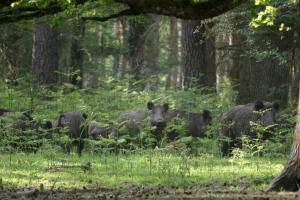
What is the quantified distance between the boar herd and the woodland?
0.11 ft

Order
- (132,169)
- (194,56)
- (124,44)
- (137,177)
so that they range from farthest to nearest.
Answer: (124,44) → (194,56) → (132,169) → (137,177)

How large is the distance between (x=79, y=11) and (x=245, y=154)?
5.59 metres

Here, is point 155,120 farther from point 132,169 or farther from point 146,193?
point 146,193

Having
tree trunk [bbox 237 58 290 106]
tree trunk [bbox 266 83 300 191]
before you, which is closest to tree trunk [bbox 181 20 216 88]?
tree trunk [bbox 237 58 290 106]

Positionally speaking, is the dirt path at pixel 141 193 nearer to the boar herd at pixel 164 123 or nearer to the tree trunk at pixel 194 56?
the boar herd at pixel 164 123

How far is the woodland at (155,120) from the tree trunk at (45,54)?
48mm

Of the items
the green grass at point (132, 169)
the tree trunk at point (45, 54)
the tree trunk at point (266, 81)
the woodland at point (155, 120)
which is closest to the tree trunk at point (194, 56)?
the woodland at point (155, 120)

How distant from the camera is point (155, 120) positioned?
20.0m

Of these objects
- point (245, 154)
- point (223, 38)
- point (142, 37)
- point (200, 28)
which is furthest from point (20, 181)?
point (223, 38)

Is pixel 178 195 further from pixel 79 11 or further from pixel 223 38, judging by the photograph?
pixel 223 38

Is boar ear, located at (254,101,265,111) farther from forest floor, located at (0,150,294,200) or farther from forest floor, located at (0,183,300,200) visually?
forest floor, located at (0,183,300,200)

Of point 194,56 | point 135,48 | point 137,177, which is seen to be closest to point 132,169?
point 137,177

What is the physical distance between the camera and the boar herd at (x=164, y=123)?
747 inches

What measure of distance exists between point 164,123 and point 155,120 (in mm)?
276
